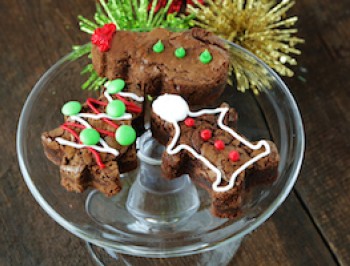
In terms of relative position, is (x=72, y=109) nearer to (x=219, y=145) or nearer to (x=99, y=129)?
(x=99, y=129)

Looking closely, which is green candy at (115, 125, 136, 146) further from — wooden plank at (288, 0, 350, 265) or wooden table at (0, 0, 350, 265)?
wooden plank at (288, 0, 350, 265)

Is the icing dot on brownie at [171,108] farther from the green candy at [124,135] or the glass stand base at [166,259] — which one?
the glass stand base at [166,259]

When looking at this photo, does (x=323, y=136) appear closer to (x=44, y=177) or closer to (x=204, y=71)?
(x=204, y=71)

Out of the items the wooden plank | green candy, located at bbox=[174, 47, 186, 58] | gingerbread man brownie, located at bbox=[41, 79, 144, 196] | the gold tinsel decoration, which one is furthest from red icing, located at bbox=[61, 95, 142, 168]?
the wooden plank

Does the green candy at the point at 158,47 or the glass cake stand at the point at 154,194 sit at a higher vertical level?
the green candy at the point at 158,47

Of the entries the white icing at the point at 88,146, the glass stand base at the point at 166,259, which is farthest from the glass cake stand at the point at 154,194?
the white icing at the point at 88,146
